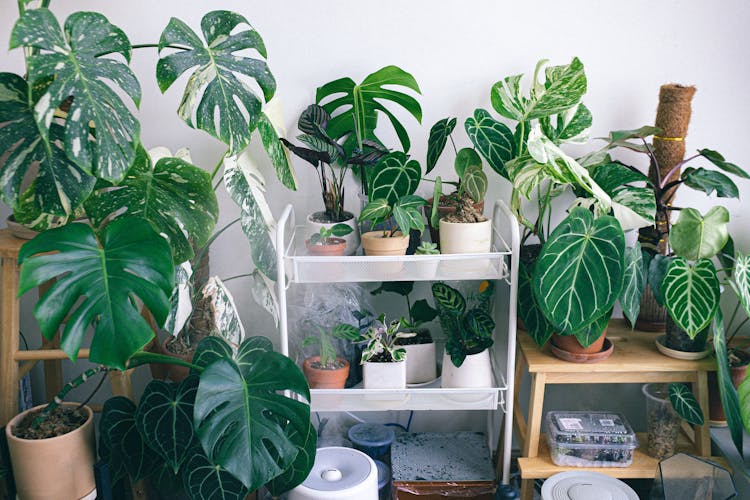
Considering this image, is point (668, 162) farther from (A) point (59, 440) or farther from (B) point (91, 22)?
(A) point (59, 440)

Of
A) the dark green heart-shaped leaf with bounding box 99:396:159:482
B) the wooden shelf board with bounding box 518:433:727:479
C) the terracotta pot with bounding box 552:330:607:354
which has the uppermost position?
the terracotta pot with bounding box 552:330:607:354

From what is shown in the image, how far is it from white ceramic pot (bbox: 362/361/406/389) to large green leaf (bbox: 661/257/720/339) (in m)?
0.67

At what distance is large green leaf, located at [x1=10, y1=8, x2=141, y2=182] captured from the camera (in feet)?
4.11

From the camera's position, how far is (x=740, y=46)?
6.31 ft

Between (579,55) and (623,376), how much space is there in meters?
0.88

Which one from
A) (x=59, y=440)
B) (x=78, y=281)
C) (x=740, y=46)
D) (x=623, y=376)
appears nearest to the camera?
(x=78, y=281)

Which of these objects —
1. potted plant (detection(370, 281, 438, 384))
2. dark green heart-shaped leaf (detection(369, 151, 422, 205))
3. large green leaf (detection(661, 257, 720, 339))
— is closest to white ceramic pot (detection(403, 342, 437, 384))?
potted plant (detection(370, 281, 438, 384))

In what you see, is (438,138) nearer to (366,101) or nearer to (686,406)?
(366,101)

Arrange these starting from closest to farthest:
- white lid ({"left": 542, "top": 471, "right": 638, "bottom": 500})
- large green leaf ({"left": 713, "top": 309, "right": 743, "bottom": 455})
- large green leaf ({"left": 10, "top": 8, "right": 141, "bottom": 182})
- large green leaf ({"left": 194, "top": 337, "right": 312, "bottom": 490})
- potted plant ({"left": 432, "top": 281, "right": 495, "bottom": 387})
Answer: large green leaf ({"left": 10, "top": 8, "right": 141, "bottom": 182}), large green leaf ({"left": 194, "top": 337, "right": 312, "bottom": 490}), white lid ({"left": 542, "top": 471, "right": 638, "bottom": 500}), large green leaf ({"left": 713, "top": 309, "right": 743, "bottom": 455}), potted plant ({"left": 432, "top": 281, "right": 495, "bottom": 387})

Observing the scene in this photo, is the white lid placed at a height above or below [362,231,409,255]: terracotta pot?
below

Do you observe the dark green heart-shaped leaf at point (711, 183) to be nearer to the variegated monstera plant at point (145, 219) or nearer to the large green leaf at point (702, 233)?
the large green leaf at point (702, 233)

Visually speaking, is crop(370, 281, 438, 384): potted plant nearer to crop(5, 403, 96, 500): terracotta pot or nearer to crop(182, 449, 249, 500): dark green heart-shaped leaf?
crop(182, 449, 249, 500): dark green heart-shaped leaf

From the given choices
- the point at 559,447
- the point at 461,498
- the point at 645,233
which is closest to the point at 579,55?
the point at 645,233

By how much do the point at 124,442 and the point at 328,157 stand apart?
87cm
